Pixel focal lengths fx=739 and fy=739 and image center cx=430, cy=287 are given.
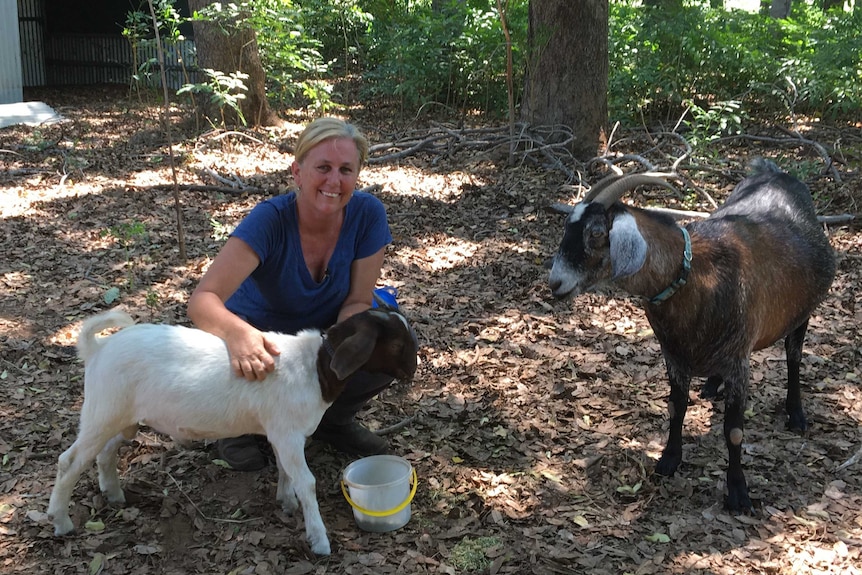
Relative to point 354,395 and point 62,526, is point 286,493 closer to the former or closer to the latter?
point 354,395

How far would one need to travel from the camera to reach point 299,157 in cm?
328

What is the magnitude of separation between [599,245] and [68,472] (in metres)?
2.34

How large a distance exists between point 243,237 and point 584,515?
1.95 m

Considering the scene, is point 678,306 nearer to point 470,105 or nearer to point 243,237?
point 243,237

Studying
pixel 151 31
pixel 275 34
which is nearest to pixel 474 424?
pixel 275 34

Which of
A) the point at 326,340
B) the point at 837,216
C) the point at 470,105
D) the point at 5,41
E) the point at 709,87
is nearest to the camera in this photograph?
the point at 326,340

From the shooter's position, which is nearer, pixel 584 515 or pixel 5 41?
pixel 584 515

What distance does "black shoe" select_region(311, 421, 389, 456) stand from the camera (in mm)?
3629

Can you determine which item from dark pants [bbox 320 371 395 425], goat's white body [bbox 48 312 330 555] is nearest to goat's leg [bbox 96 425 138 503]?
goat's white body [bbox 48 312 330 555]

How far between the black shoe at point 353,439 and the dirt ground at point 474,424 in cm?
8

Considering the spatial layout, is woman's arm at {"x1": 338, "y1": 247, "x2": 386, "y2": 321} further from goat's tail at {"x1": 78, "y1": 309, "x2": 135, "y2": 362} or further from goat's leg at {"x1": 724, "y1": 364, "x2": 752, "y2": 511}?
goat's leg at {"x1": 724, "y1": 364, "x2": 752, "y2": 511}

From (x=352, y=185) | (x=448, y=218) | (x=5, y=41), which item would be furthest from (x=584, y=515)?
(x=5, y=41)

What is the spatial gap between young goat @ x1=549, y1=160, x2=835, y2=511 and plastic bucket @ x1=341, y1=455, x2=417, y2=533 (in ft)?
3.41

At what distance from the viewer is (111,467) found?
10.5 feet
